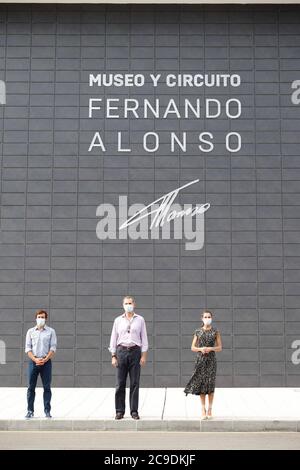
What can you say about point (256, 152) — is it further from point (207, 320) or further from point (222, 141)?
point (207, 320)

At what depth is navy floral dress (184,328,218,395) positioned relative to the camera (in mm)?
8656

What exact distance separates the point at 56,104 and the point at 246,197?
4379 millimetres

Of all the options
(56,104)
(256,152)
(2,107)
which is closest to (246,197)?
(256,152)

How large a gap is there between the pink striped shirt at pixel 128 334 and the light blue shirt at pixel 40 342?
914mm

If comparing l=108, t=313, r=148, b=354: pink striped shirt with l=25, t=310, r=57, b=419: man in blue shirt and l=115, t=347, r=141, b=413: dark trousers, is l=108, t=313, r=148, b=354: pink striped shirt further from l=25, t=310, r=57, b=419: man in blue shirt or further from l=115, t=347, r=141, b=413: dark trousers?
l=25, t=310, r=57, b=419: man in blue shirt

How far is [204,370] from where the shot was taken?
8.77 m

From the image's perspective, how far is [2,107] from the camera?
13250 mm

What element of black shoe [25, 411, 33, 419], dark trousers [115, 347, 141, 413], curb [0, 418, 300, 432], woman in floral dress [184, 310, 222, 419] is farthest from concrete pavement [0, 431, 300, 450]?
woman in floral dress [184, 310, 222, 419]

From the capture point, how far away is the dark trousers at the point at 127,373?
27.7 ft
